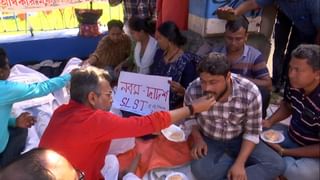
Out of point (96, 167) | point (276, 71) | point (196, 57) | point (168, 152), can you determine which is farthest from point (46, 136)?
point (276, 71)

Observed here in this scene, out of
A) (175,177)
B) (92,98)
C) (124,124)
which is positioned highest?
(92,98)

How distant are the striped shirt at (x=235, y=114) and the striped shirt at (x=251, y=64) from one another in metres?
0.57

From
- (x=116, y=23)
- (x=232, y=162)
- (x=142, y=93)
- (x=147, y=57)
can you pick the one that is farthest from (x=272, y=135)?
(x=116, y=23)

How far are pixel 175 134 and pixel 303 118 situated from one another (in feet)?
3.28

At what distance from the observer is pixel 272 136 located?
286cm

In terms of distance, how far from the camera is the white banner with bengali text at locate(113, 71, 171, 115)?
331 cm

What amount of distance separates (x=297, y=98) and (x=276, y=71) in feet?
5.09

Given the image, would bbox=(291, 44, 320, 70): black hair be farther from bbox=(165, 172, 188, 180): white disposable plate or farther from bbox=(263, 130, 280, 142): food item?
bbox=(165, 172, 188, 180): white disposable plate

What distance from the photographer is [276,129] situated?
117 inches

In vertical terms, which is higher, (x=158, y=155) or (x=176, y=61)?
(x=176, y=61)

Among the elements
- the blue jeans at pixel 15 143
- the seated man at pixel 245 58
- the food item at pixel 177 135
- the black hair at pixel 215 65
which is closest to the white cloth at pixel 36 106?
the blue jeans at pixel 15 143

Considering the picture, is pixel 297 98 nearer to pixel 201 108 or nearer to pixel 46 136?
pixel 201 108

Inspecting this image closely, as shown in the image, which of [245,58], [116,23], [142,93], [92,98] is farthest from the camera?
[116,23]

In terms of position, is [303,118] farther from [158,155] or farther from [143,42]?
[143,42]
